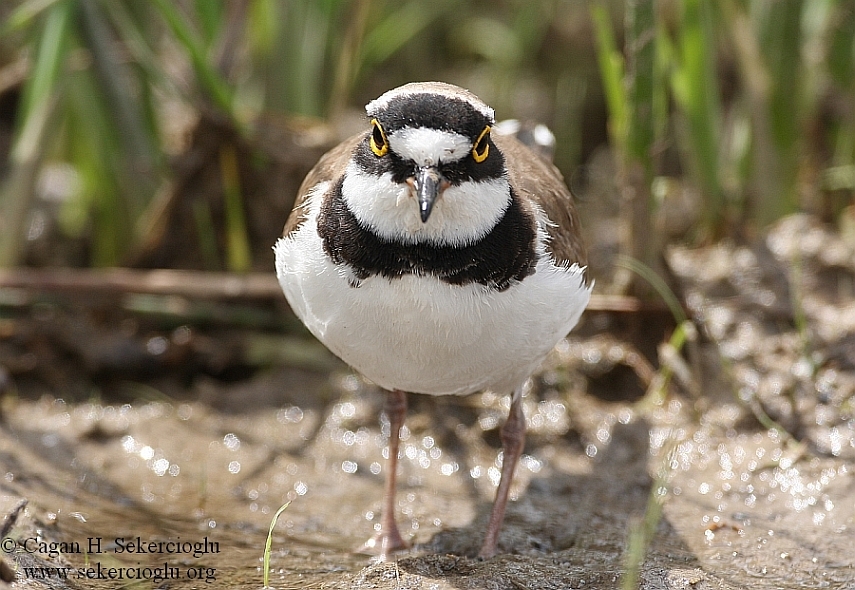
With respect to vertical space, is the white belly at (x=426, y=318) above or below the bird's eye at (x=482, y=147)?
below

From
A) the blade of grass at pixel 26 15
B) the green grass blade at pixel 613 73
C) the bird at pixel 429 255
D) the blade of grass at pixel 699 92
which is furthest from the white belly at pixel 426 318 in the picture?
the blade of grass at pixel 26 15

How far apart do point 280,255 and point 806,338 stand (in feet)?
8.83

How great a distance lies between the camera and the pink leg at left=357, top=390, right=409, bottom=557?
4.06 meters

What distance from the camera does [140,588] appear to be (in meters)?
3.55

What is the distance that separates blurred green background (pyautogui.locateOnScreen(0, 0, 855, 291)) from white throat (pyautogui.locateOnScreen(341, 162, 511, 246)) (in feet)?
5.89

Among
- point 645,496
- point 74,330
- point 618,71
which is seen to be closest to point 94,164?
point 74,330

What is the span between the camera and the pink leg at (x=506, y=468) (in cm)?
397

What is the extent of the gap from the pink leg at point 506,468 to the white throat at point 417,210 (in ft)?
3.83

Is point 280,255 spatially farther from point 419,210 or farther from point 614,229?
point 614,229

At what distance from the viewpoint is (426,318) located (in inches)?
133

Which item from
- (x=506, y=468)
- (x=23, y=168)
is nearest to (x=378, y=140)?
(x=506, y=468)

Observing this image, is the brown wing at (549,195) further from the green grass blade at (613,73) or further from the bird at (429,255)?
the green grass blade at (613,73)

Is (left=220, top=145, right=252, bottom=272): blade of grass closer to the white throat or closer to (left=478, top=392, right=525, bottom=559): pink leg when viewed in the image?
(left=478, top=392, right=525, bottom=559): pink leg

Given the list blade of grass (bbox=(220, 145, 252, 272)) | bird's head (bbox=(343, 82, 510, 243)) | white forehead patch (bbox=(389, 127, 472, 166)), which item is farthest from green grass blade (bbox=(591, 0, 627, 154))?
blade of grass (bbox=(220, 145, 252, 272))
